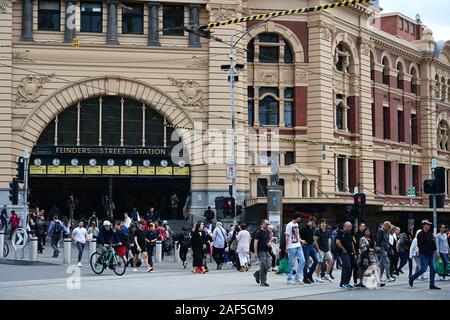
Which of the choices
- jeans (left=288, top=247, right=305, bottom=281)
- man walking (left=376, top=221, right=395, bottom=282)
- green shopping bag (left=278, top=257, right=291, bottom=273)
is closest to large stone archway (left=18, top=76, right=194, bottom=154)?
green shopping bag (left=278, top=257, right=291, bottom=273)

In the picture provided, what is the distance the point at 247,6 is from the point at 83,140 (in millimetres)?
12758

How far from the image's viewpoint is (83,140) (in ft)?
155

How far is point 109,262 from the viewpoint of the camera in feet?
85.3

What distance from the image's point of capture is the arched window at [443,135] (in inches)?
2692

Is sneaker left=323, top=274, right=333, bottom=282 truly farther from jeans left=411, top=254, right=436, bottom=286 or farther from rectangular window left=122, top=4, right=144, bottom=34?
rectangular window left=122, top=4, right=144, bottom=34

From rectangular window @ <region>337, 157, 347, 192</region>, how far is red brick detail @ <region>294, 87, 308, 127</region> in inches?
175

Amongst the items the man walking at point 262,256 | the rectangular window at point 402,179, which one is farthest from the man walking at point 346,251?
the rectangular window at point 402,179

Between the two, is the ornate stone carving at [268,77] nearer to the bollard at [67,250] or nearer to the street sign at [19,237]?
the street sign at [19,237]

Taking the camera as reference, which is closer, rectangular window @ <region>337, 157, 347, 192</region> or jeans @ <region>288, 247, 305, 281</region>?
jeans @ <region>288, 247, 305, 281</region>

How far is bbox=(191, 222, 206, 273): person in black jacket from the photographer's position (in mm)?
27562

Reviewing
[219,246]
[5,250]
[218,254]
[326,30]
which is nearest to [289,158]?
[326,30]

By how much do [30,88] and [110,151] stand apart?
5.66 m

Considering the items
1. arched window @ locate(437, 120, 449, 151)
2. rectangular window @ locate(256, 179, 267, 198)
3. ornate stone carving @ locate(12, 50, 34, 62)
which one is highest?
ornate stone carving @ locate(12, 50, 34, 62)
